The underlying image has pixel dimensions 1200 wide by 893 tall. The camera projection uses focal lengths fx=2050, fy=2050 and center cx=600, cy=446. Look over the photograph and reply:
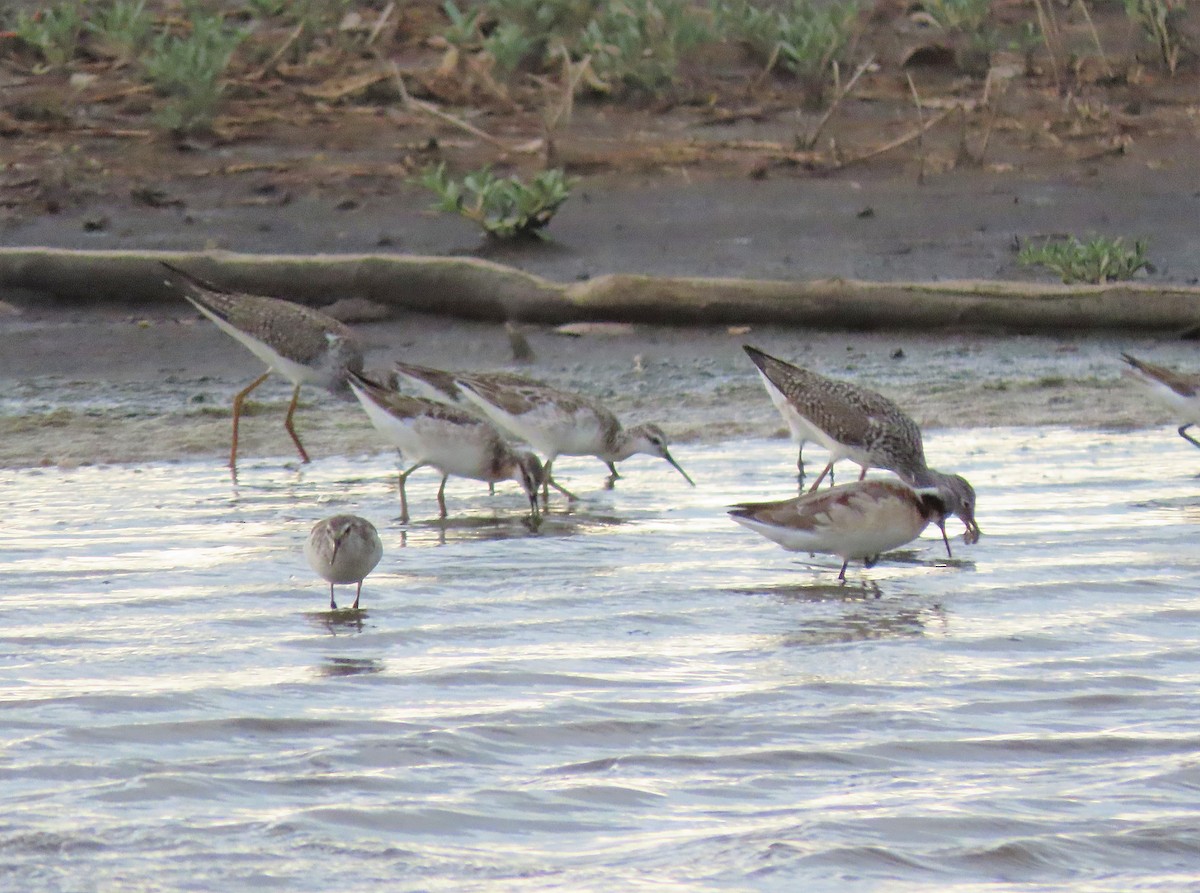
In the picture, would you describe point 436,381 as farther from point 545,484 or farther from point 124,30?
point 124,30

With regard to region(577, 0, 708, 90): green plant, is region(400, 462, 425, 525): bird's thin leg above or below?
below

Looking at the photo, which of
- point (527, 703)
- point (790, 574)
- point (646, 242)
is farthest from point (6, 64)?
point (527, 703)

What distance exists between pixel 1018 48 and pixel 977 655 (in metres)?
11.6

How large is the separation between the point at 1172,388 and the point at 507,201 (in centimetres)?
519

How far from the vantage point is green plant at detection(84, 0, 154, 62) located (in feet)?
55.3

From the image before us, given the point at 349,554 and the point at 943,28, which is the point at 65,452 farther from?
the point at 943,28

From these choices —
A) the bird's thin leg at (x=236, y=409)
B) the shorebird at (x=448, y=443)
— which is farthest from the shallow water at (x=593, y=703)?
the bird's thin leg at (x=236, y=409)

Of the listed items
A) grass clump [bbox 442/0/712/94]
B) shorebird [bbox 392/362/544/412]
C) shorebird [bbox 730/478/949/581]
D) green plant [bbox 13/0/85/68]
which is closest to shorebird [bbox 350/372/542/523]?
shorebird [bbox 392/362/544/412]

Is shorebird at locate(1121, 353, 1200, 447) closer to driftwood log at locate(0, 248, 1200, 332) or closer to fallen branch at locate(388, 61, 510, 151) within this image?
driftwood log at locate(0, 248, 1200, 332)

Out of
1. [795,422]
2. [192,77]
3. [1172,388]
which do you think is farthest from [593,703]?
[192,77]

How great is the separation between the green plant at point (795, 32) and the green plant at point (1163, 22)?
7.83ft

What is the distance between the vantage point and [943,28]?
1788cm

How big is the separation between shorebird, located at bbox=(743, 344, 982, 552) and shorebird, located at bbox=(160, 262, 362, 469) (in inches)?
91.1

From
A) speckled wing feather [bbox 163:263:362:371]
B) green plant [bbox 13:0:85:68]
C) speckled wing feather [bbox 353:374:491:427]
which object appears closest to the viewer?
speckled wing feather [bbox 353:374:491:427]
